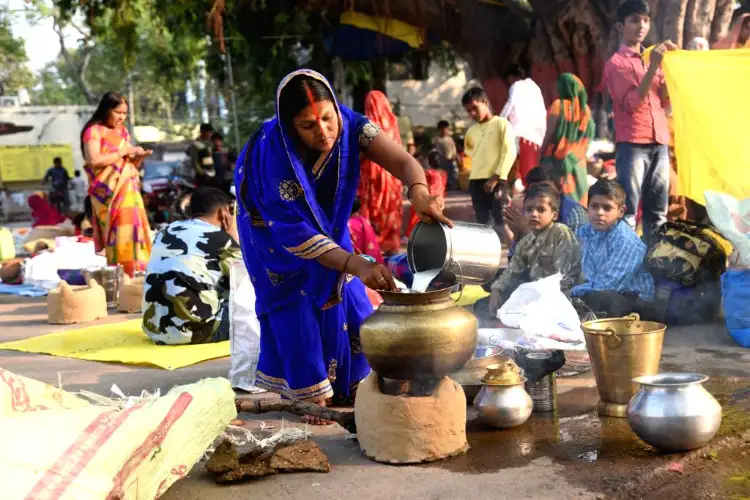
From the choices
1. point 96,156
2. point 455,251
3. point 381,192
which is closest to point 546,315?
point 455,251

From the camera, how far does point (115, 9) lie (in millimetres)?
12406

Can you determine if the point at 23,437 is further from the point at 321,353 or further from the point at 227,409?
the point at 321,353

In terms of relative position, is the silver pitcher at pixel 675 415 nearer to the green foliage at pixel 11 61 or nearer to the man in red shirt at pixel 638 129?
the man in red shirt at pixel 638 129

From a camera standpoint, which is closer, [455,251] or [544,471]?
[544,471]

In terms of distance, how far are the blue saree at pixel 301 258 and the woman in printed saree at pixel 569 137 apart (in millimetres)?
3921

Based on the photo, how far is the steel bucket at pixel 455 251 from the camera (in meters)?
3.47

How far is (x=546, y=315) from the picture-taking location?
185 inches

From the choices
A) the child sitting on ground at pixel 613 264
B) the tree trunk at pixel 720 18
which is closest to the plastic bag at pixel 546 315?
the child sitting on ground at pixel 613 264

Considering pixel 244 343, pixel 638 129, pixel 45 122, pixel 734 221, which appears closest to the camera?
pixel 244 343

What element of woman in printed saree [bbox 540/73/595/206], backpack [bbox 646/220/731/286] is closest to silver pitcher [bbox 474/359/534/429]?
backpack [bbox 646/220/731/286]

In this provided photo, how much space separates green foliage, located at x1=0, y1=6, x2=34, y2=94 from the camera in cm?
3025

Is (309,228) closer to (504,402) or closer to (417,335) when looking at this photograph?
(417,335)

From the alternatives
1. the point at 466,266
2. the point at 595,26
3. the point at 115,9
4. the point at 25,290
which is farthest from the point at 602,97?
the point at 466,266

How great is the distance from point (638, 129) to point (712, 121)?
2.94 feet
